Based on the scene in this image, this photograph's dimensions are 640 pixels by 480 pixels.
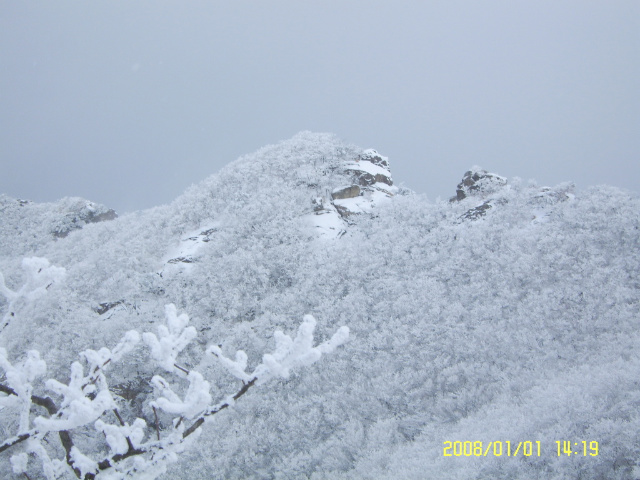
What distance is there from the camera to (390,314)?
19.1 metres

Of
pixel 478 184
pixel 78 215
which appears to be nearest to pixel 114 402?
pixel 478 184

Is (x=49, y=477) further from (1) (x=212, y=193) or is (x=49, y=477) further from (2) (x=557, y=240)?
(1) (x=212, y=193)

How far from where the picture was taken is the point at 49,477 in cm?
471

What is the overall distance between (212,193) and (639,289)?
3291 cm

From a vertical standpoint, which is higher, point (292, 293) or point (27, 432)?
point (292, 293)

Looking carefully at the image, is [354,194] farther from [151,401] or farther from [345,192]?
[151,401]

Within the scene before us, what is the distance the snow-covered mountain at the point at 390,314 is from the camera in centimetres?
1046

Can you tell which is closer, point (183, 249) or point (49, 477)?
point (49, 477)

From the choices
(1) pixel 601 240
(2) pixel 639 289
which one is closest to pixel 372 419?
(2) pixel 639 289
